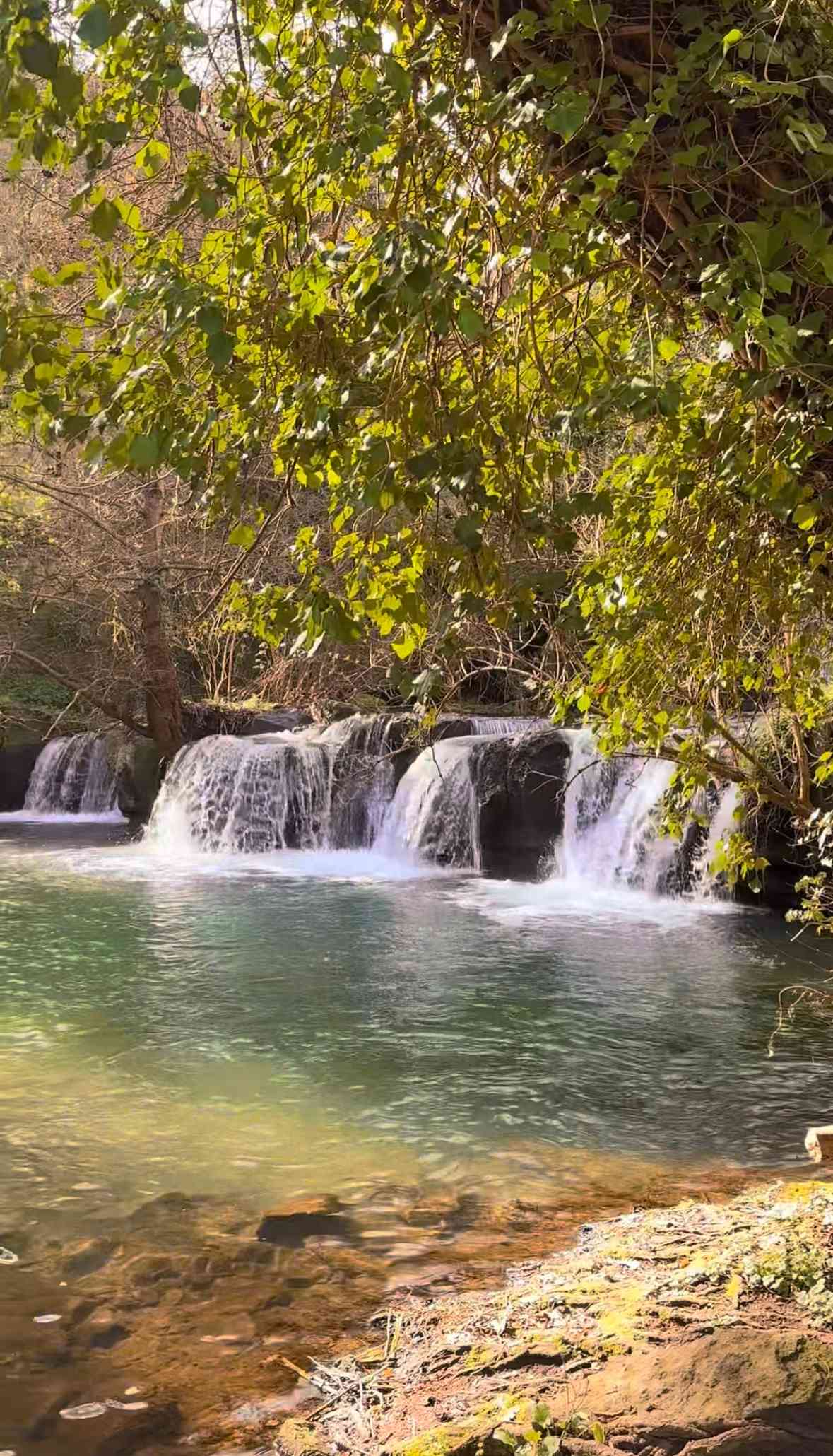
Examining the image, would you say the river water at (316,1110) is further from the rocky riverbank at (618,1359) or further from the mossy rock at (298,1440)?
the rocky riverbank at (618,1359)

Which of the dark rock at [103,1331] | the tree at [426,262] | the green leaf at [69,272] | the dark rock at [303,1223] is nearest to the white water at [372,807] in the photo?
the dark rock at [303,1223]

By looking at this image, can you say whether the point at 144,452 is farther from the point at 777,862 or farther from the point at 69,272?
the point at 777,862

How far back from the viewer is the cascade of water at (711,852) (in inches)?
495

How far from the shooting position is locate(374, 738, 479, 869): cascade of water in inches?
635

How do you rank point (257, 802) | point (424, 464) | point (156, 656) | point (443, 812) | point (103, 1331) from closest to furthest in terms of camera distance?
point (424, 464)
point (103, 1331)
point (443, 812)
point (257, 802)
point (156, 656)

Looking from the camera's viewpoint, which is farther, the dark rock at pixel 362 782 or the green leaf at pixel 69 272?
the dark rock at pixel 362 782

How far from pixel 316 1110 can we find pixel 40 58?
552 centimetres

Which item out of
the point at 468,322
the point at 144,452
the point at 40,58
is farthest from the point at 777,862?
the point at 40,58

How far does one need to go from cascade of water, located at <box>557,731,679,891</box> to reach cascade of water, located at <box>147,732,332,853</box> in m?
4.44

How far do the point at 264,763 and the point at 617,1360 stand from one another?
15.4 metres

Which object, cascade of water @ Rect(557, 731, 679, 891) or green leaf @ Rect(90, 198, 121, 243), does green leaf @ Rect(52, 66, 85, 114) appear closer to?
green leaf @ Rect(90, 198, 121, 243)

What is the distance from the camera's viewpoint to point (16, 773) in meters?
24.1

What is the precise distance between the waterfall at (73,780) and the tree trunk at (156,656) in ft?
9.85

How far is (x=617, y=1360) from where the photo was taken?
3031mm
